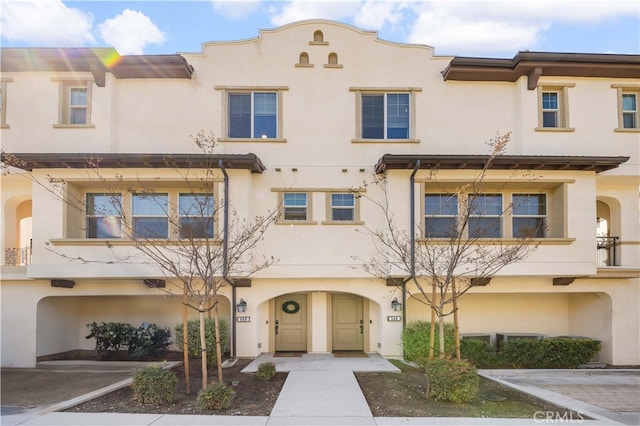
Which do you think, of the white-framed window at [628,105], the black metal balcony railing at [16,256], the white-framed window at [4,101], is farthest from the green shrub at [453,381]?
the white-framed window at [4,101]

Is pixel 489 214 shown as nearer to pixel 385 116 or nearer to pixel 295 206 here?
pixel 385 116

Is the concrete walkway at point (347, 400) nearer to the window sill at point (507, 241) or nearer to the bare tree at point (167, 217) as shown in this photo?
the bare tree at point (167, 217)

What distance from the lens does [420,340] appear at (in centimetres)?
1191

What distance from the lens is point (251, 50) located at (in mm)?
13352

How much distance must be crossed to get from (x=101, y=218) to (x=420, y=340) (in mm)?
10452

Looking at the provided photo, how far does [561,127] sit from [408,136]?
4.99 m

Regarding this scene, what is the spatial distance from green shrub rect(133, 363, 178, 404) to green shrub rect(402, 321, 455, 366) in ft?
22.3

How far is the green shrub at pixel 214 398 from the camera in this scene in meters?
7.58

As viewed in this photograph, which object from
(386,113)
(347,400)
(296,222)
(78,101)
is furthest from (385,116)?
(78,101)

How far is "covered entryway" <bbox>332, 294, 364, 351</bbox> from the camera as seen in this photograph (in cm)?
1394

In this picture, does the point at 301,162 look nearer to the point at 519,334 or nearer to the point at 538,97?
the point at 538,97

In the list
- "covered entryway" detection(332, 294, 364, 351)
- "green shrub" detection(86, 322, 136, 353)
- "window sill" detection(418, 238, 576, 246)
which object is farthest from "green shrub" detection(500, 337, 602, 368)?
"green shrub" detection(86, 322, 136, 353)

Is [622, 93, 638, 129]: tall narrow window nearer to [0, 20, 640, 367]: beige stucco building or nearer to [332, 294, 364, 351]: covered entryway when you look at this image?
[0, 20, 640, 367]: beige stucco building

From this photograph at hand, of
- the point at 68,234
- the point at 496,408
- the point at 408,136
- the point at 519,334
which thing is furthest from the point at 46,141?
the point at 519,334
